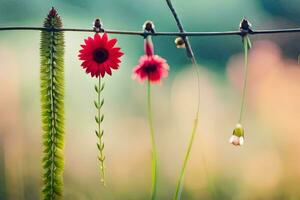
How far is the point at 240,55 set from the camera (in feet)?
6.35

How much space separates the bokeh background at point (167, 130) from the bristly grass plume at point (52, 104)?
2.63ft

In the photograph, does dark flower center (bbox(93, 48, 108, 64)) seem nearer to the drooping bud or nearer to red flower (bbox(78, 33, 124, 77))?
red flower (bbox(78, 33, 124, 77))

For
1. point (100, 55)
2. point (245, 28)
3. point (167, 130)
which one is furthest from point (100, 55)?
point (167, 130)

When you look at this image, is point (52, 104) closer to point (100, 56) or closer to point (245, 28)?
point (100, 56)

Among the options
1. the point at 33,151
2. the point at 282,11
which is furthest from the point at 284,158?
the point at 282,11

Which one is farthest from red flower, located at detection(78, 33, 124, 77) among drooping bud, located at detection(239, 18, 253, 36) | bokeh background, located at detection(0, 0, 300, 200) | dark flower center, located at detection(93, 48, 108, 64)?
bokeh background, located at detection(0, 0, 300, 200)

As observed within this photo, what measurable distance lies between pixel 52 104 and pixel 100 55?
0.07 meters

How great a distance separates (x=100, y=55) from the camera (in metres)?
A: 0.51

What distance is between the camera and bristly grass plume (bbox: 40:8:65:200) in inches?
18.9

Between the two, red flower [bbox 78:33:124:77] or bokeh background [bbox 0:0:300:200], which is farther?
bokeh background [bbox 0:0:300:200]

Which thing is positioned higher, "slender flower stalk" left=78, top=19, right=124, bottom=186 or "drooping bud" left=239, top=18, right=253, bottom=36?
"drooping bud" left=239, top=18, right=253, bottom=36

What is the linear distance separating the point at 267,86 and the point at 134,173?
43 centimetres

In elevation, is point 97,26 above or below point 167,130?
above

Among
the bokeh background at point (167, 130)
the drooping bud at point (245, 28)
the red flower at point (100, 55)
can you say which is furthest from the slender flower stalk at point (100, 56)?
the bokeh background at point (167, 130)
